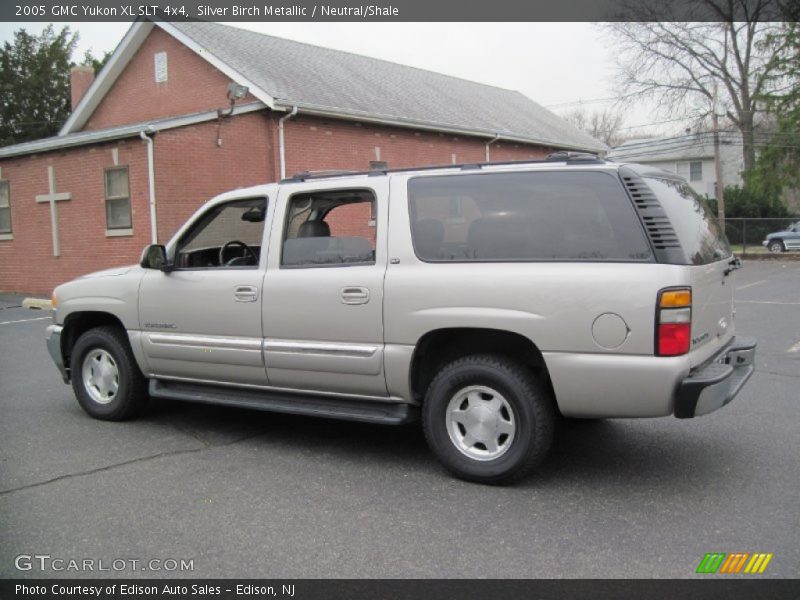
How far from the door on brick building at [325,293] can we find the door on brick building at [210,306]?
17cm

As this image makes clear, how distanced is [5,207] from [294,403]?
1713 cm

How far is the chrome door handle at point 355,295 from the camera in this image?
5.00m

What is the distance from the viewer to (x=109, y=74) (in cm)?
2134

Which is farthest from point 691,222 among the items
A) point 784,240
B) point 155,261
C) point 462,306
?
point 784,240

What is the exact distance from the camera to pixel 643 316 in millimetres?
4195

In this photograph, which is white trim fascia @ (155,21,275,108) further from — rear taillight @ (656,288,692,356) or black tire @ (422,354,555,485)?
rear taillight @ (656,288,692,356)

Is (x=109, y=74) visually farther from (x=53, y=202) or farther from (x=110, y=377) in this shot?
(x=110, y=377)

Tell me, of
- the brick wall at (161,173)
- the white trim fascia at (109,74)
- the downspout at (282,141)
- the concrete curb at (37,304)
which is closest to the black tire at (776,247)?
the brick wall at (161,173)

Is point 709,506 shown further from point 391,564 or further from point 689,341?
point 391,564

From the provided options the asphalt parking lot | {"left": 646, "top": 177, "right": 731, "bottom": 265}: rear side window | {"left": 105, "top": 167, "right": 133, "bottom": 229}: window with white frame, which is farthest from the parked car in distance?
{"left": 646, "top": 177, "right": 731, "bottom": 265}: rear side window

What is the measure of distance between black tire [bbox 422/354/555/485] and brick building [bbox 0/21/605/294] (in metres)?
12.3

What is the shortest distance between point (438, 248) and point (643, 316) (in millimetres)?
1368

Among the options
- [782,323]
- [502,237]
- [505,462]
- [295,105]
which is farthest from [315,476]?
[295,105]

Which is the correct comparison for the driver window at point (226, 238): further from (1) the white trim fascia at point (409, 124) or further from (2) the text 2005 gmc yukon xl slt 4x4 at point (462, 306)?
(1) the white trim fascia at point (409, 124)
